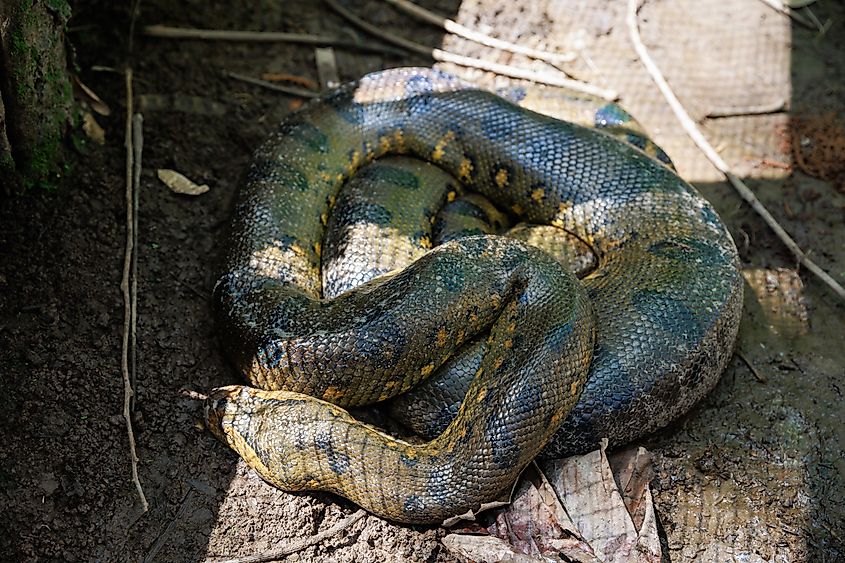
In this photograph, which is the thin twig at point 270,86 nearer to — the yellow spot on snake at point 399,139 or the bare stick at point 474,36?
the yellow spot on snake at point 399,139

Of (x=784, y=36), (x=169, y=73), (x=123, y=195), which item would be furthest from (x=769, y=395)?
(x=169, y=73)

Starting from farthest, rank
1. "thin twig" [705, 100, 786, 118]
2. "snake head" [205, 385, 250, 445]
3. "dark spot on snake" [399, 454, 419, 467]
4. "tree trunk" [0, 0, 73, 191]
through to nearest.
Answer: "thin twig" [705, 100, 786, 118]
"tree trunk" [0, 0, 73, 191]
"snake head" [205, 385, 250, 445]
"dark spot on snake" [399, 454, 419, 467]

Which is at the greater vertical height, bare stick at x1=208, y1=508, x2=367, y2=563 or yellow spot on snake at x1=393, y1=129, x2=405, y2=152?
yellow spot on snake at x1=393, y1=129, x2=405, y2=152

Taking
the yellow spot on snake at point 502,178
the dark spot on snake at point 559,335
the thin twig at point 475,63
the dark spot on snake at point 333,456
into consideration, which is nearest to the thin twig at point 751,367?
the dark spot on snake at point 559,335

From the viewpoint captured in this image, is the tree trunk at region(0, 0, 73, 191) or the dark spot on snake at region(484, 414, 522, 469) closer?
the dark spot on snake at region(484, 414, 522, 469)

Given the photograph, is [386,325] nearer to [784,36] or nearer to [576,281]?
[576,281]

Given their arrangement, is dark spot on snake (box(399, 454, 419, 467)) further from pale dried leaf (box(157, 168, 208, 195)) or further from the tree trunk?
the tree trunk

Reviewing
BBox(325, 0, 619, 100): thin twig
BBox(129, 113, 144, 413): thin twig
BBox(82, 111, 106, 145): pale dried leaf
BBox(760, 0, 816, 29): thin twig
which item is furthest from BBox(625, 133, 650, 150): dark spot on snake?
BBox(82, 111, 106, 145): pale dried leaf
